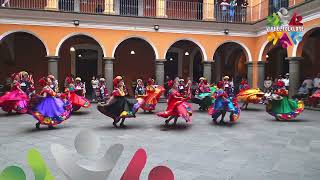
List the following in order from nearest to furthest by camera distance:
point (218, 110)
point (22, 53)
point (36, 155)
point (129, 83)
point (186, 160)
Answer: point (36, 155), point (186, 160), point (218, 110), point (22, 53), point (129, 83)

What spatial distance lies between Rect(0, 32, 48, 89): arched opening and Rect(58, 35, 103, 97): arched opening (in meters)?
1.14

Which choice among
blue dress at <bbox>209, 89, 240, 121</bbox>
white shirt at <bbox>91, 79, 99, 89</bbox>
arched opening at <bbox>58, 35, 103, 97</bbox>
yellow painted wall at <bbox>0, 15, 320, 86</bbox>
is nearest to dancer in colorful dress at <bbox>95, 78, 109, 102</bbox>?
white shirt at <bbox>91, 79, 99, 89</bbox>

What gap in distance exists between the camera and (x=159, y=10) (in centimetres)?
1755

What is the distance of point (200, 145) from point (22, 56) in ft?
50.8

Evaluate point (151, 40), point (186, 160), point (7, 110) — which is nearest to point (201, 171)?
point (186, 160)

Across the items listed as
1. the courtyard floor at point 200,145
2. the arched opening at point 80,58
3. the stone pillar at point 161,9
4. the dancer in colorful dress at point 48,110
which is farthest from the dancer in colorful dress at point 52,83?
the arched opening at point 80,58

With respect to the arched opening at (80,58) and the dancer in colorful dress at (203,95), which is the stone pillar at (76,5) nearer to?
the arched opening at (80,58)

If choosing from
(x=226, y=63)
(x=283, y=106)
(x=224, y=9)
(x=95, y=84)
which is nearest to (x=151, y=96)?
(x=283, y=106)

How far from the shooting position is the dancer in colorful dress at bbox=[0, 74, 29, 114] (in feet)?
37.0

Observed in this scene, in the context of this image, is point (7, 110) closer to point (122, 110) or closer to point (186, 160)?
point (122, 110)

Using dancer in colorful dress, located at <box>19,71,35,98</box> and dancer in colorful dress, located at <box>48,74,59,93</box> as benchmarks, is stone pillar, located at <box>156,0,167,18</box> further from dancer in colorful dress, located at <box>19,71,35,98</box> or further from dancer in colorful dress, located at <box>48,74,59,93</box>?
dancer in colorful dress, located at <box>48,74,59,93</box>

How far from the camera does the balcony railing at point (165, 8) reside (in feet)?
57.4

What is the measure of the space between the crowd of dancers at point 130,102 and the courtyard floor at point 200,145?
1.10 ft

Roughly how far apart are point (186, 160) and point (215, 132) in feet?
9.69
